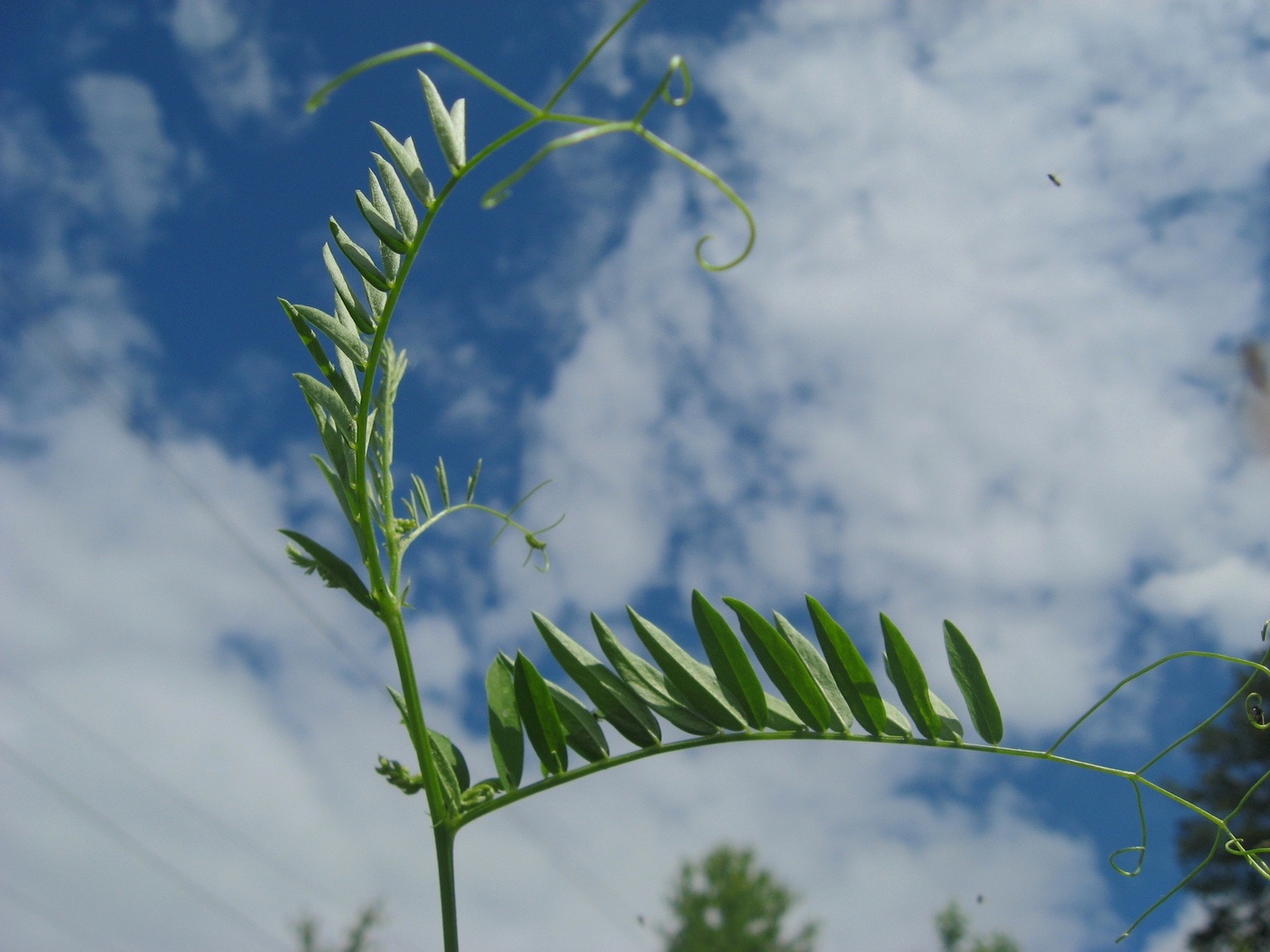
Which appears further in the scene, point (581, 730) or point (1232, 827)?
point (1232, 827)

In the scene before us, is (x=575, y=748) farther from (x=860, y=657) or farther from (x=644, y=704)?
(x=860, y=657)

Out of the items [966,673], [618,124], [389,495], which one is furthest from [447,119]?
[966,673]

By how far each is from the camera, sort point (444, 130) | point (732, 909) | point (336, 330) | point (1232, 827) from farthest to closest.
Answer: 1. point (732, 909)
2. point (1232, 827)
3. point (336, 330)
4. point (444, 130)

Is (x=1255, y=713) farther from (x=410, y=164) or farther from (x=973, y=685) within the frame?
(x=410, y=164)

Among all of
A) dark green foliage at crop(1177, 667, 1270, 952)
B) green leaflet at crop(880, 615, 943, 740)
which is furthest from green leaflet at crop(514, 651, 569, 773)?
dark green foliage at crop(1177, 667, 1270, 952)

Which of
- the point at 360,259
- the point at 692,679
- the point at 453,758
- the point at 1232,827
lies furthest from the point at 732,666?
the point at 1232,827

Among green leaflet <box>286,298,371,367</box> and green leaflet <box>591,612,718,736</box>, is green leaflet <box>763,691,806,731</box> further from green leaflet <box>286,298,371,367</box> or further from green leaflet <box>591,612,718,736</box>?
green leaflet <box>286,298,371,367</box>
